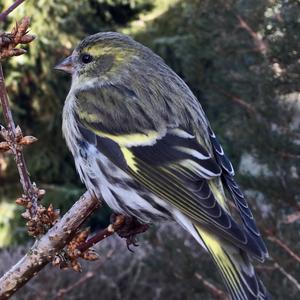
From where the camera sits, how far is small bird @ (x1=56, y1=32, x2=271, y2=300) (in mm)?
2072

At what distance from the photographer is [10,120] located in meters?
1.45

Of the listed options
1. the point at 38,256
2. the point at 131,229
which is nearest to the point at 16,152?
the point at 38,256

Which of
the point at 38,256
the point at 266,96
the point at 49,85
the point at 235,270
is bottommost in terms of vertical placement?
the point at 49,85

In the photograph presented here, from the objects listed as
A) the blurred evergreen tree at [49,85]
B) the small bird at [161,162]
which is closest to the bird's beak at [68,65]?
the small bird at [161,162]

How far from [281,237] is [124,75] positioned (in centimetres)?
118

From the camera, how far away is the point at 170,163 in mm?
2322

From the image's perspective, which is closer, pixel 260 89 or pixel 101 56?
pixel 101 56

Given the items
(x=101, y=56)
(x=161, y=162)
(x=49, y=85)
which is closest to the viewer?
(x=161, y=162)

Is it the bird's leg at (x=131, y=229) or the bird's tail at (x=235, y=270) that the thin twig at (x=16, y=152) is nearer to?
the bird's leg at (x=131, y=229)

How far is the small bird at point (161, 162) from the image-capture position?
2072 millimetres

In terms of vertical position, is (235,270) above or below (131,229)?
below

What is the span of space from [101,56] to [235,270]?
1.20 meters

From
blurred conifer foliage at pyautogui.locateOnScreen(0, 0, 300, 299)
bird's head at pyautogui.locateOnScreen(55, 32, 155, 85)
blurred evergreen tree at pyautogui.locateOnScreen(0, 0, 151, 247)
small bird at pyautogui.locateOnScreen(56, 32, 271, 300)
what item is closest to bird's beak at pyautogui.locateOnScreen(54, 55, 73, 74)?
bird's head at pyautogui.locateOnScreen(55, 32, 155, 85)

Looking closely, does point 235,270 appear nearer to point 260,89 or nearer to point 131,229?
point 131,229
